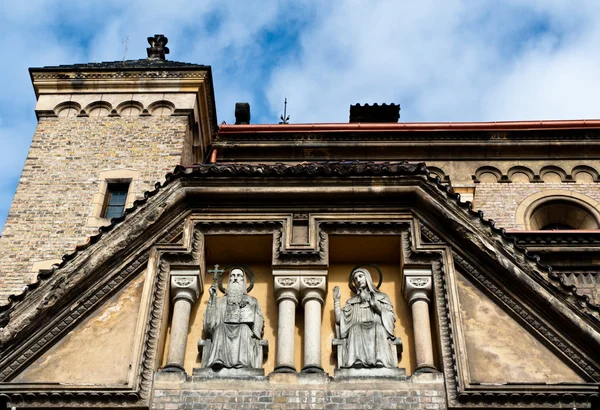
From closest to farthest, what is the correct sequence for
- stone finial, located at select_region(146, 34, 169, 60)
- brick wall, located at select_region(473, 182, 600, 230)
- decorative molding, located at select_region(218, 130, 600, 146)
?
brick wall, located at select_region(473, 182, 600, 230) → decorative molding, located at select_region(218, 130, 600, 146) → stone finial, located at select_region(146, 34, 169, 60)

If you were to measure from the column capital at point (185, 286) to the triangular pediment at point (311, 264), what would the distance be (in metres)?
0.14

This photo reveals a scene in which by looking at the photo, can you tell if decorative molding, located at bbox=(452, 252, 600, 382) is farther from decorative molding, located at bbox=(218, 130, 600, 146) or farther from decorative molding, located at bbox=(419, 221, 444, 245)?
decorative molding, located at bbox=(218, 130, 600, 146)

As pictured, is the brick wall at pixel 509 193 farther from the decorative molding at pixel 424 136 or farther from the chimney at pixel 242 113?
the chimney at pixel 242 113

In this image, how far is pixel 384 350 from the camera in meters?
9.73

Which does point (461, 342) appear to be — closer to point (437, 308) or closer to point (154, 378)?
point (437, 308)

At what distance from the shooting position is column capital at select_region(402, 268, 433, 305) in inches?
403

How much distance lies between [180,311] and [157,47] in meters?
10.5

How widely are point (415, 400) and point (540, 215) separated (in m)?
7.78

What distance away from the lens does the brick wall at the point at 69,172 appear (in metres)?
13.8

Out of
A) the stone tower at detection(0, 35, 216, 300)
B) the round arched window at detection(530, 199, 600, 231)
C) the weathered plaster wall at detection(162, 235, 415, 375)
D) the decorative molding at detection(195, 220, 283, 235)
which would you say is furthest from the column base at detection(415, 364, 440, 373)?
the round arched window at detection(530, 199, 600, 231)

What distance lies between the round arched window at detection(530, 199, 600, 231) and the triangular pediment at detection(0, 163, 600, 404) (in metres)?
5.75

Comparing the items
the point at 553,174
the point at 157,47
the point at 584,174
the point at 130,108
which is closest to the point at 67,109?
the point at 130,108

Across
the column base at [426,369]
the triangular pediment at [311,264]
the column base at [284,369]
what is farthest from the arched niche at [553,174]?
the column base at [284,369]

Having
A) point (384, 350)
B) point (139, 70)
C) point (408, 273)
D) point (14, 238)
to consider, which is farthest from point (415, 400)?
point (139, 70)
